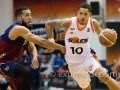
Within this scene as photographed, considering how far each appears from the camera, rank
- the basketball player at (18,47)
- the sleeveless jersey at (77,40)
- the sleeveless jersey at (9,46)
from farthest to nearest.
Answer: the sleeveless jersey at (77,40)
the sleeveless jersey at (9,46)
the basketball player at (18,47)

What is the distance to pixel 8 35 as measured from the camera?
4.96m

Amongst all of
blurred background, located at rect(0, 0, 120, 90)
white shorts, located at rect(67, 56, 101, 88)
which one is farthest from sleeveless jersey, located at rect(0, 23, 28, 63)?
blurred background, located at rect(0, 0, 120, 90)

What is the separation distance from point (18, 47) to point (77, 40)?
128 cm

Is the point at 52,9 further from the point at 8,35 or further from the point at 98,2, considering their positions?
the point at 8,35

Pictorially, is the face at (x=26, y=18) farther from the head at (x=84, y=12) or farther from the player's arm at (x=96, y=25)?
the player's arm at (x=96, y=25)

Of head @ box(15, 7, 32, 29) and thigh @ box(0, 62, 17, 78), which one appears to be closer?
thigh @ box(0, 62, 17, 78)

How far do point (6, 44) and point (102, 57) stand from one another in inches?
270

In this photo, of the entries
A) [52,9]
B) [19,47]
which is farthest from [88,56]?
[52,9]

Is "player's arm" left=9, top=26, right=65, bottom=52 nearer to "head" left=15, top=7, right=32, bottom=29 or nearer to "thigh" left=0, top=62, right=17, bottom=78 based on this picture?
"head" left=15, top=7, right=32, bottom=29

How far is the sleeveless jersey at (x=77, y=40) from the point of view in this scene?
5.64 metres

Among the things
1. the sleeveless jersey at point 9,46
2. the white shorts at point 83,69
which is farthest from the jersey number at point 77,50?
the sleeveless jersey at point 9,46

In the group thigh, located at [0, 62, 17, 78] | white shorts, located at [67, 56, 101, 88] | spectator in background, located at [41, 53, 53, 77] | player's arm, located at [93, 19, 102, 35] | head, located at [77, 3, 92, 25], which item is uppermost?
head, located at [77, 3, 92, 25]

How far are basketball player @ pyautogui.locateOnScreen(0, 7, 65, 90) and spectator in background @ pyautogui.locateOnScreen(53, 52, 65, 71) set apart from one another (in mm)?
5867

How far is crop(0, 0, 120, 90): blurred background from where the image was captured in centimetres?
1095
